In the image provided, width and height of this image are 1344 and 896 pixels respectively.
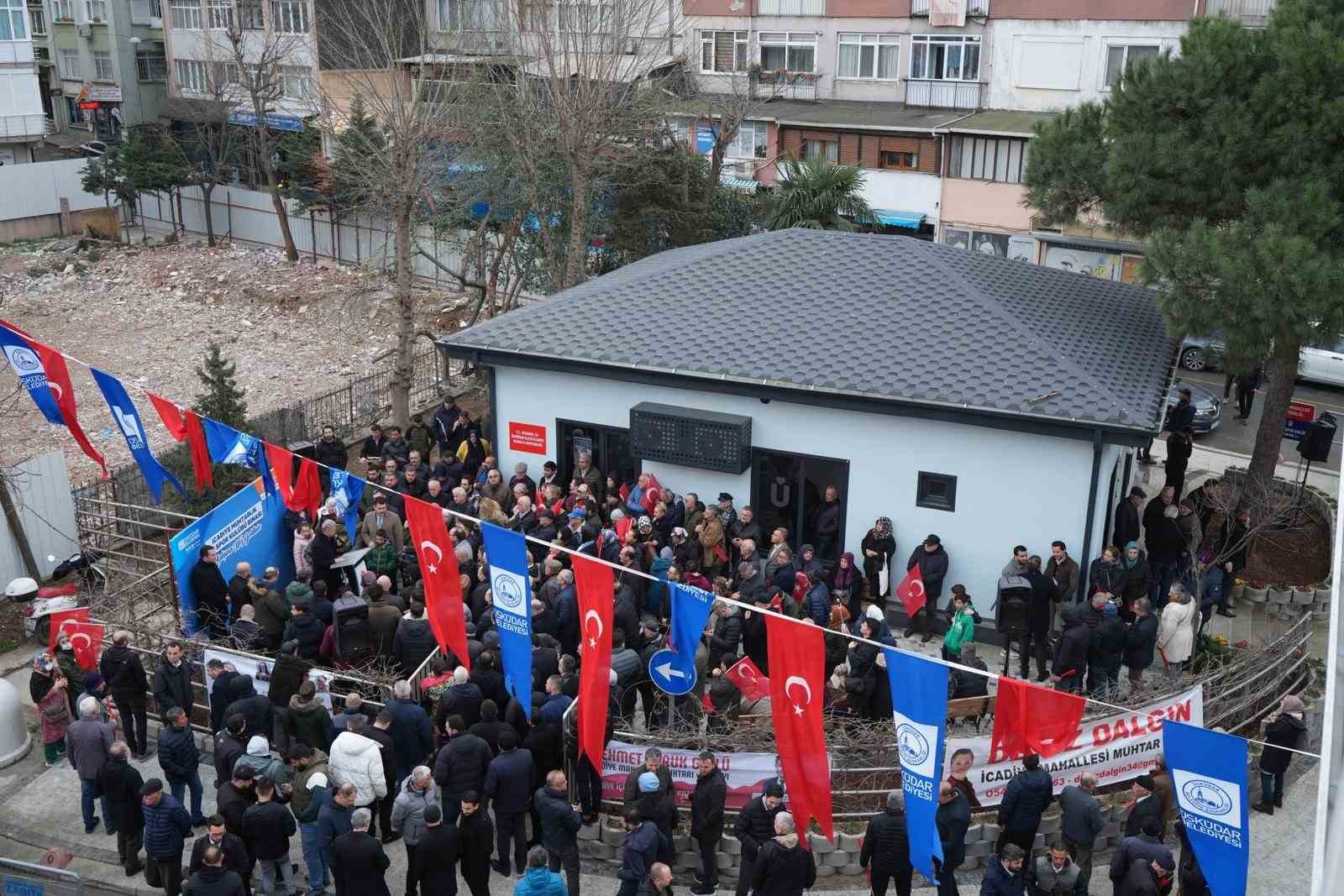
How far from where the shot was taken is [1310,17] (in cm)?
1584

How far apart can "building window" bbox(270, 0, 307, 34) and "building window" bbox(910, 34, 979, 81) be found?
23352 mm

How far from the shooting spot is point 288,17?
48156 millimetres

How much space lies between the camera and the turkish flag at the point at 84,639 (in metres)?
13.3

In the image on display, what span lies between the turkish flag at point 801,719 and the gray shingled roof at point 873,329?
18.1 ft

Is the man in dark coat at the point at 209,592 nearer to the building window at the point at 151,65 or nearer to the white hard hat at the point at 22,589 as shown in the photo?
the white hard hat at the point at 22,589

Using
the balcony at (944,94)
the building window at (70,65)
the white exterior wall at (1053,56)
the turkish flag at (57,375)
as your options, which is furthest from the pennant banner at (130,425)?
the building window at (70,65)

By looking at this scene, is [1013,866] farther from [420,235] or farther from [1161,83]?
[420,235]

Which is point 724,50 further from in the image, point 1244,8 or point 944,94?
point 1244,8

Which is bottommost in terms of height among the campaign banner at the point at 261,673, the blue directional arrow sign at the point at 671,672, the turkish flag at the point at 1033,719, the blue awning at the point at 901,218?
the campaign banner at the point at 261,673

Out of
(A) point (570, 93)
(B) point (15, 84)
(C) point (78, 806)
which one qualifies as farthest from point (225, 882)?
(B) point (15, 84)

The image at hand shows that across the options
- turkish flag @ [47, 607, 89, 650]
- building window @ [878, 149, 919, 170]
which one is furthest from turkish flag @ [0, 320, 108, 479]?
building window @ [878, 149, 919, 170]

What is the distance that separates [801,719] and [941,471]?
19.3ft

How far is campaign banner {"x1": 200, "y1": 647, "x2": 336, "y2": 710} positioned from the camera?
12.6m

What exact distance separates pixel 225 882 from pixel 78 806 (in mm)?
4141
